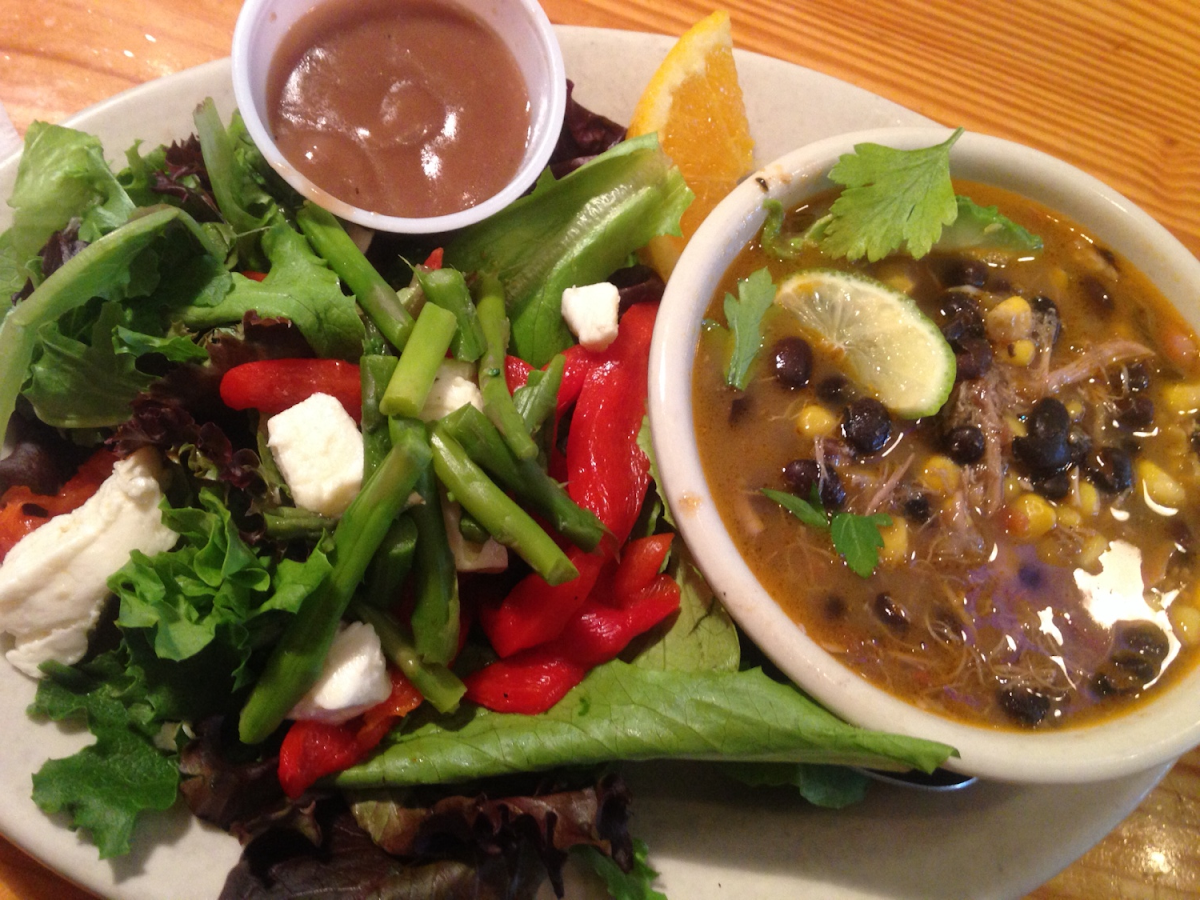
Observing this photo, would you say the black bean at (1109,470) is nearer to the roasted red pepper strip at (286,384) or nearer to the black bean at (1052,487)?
the black bean at (1052,487)

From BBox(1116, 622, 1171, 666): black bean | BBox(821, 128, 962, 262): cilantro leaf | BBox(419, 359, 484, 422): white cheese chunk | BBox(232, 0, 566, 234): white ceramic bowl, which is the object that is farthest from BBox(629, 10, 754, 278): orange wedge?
BBox(1116, 622, 1171, 666): black bean

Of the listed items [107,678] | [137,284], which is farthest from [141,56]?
[107,678]

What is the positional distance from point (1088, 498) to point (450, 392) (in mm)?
1263

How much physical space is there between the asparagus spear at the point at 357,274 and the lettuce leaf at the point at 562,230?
0.23 meters

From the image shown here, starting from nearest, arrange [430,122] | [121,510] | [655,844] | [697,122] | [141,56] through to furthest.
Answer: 1. [121,510]
2. [655,844]
3. [430,122]
4. [697,122]
5. [141,56]

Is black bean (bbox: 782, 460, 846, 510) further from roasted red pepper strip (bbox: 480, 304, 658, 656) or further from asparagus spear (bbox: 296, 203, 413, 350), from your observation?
asparagus spear (bbox: 296, 203, 413, 350)

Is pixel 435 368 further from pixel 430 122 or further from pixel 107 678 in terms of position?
pixel 107 678

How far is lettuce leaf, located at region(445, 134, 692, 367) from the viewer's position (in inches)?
65.1

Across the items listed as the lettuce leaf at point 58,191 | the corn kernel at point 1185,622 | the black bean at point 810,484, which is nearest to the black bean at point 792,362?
the black bean at point 810,484

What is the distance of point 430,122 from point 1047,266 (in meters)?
1.35

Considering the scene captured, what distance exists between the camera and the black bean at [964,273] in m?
1.63

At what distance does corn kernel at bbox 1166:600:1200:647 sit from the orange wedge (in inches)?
48.2

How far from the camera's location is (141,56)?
6.52 ft

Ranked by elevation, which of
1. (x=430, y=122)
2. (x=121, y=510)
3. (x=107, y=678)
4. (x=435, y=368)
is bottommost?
(x=107, y=678)
